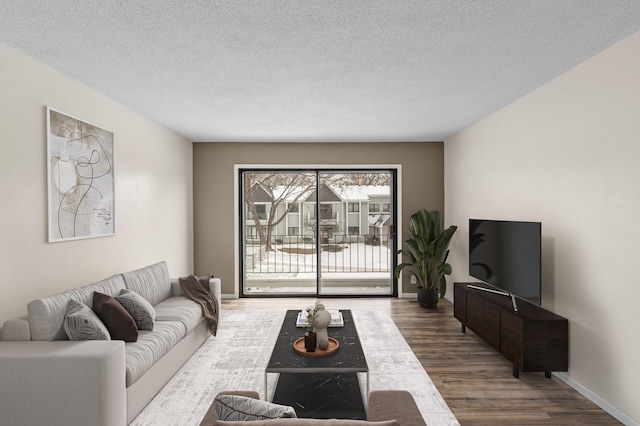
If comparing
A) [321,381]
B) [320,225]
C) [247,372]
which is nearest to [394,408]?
[321,381]

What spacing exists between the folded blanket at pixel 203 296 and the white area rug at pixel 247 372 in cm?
23

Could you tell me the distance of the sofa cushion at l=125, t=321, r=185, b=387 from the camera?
98.9 inches

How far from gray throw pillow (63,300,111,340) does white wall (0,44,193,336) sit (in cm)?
50

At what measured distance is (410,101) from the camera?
12.6ft

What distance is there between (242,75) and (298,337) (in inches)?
87.3

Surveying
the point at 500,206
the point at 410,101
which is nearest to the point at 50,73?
the point at 410,101

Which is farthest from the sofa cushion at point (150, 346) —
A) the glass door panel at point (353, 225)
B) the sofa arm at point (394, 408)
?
the glass door panel at point (353, 225)

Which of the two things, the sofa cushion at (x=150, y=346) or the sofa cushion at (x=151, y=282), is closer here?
the sofa cushion at (x=150, y=346)

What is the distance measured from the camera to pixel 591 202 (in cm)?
281

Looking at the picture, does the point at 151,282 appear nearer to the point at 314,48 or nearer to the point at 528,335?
the point at 314,48

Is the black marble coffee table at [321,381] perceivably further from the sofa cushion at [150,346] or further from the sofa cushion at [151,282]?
the sofa cushion at [151,282]

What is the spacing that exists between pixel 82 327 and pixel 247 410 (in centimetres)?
178

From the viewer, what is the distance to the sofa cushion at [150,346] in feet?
8.24

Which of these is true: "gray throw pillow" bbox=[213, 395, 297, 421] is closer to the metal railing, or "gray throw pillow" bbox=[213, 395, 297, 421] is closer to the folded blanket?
the folded blanket
